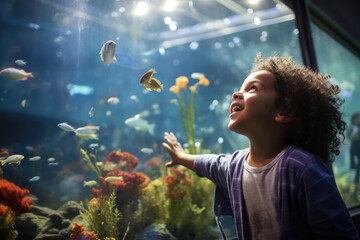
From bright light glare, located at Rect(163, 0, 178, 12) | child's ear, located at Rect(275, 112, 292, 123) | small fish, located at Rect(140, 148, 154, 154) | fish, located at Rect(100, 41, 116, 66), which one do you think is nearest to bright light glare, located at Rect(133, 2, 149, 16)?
bright light glare, located at Rect(163, 0, 178, 12)

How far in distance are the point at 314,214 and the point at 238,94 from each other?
958 mm

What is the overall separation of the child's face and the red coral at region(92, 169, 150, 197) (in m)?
1.44

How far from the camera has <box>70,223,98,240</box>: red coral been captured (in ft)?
6.09

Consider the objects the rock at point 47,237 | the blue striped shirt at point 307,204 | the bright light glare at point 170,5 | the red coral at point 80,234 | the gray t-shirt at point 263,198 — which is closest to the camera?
the blue striped shirt at point 307,204

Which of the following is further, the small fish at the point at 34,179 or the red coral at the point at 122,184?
the red coral at the point at 122,184

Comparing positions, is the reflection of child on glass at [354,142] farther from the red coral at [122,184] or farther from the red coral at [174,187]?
the red coral at [122,184]

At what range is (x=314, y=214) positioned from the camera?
117cm

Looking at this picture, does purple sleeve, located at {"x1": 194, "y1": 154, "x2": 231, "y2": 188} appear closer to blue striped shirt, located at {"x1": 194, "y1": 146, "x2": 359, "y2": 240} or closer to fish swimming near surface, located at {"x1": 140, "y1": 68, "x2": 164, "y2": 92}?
blue striped shirt, located at {"x1": 194, "y1": 146, "x2": 359, "y2": 240}

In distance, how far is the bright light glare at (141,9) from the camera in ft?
9.49

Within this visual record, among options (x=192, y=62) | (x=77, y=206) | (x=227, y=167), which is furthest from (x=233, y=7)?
(x=192, y=62)

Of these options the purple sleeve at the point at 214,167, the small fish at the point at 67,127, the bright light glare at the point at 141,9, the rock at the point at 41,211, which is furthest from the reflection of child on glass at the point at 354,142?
the rock at the point at 41,211

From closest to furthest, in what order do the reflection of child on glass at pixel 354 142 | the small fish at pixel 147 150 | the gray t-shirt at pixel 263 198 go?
the gray t-shirt at pixel 263 198 < the small fish at pixel 147 150 < the reflection of child on glass at pixel 354 142

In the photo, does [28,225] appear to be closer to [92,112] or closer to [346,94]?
[92,112]

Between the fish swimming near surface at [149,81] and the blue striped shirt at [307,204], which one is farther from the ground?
the fish swimming near surface at [149,81]
